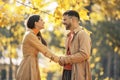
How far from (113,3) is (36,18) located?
1538cm

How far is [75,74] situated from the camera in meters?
9.25

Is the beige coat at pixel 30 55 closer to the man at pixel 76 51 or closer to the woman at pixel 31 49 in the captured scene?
the woman at pixel 31 49

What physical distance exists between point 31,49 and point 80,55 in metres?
0.90

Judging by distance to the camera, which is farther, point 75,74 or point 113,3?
point 113,3

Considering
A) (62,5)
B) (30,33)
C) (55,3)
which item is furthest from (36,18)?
(55,3)

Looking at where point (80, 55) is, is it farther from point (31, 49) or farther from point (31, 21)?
point (31, 21)

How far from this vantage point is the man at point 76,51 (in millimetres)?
9148

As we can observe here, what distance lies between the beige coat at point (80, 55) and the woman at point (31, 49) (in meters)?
0.42

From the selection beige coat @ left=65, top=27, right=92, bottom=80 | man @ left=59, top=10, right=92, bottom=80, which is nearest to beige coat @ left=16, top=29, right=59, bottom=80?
man @ left=59, top=10, right=92, bottom=80

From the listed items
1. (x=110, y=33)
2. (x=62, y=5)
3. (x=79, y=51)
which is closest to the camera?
(x=79, y=51)

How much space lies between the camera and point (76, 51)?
923 cm

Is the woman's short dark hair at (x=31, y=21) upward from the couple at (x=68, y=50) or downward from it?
upward

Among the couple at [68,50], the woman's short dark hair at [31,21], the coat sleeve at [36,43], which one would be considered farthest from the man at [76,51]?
the woman's short dark hair at [31,21]

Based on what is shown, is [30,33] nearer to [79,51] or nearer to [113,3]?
[79,51]
